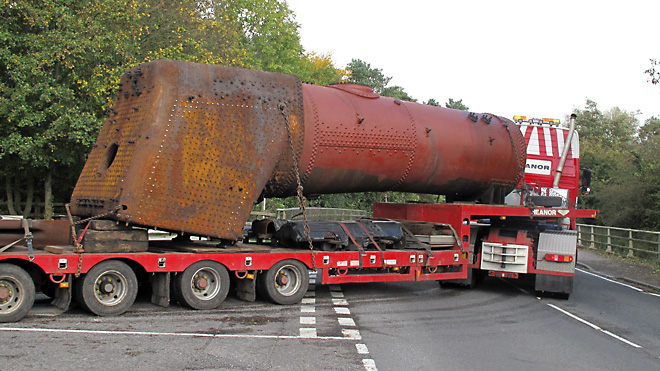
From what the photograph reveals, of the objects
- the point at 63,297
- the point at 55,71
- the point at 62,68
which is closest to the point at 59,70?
the point at 62,68

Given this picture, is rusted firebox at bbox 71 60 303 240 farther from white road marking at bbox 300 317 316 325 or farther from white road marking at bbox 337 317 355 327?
white road marking at bbox 337 317 355 327

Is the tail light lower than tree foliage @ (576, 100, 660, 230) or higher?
lower

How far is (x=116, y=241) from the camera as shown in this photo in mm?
9039

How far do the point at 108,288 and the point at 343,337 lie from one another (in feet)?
10.5

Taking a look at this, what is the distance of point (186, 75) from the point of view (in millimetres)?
9812

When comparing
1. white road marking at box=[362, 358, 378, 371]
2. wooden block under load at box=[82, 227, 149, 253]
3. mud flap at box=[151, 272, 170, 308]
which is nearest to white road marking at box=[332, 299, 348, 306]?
mud flap at box=[151, 272, 170, 308]

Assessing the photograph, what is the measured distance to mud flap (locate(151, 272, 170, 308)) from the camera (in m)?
9.45

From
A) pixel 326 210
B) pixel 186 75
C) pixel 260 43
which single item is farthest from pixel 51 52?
pixel 260 43

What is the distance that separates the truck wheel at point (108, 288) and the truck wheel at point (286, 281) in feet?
7.07

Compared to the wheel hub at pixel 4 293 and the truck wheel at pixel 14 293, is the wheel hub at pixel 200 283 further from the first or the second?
the wheel hub at pixel 4 293

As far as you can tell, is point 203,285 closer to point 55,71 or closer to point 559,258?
point 559,258

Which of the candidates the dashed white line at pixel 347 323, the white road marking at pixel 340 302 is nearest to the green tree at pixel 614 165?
the dashed white line at pixel 347 323

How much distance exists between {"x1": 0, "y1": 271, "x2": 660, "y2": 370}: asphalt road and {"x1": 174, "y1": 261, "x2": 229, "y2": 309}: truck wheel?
0.62 feet

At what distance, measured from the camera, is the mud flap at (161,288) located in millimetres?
9453
